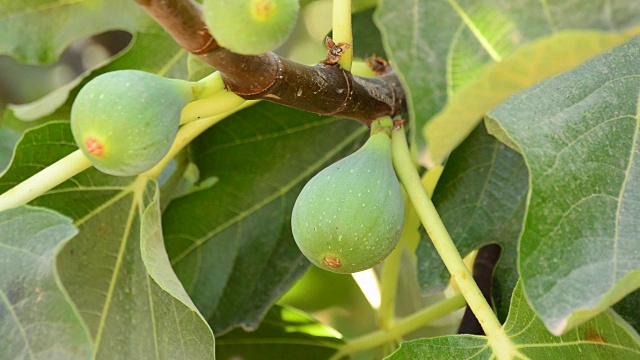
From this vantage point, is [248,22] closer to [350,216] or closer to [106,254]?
[350,216]

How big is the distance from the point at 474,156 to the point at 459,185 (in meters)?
0.04

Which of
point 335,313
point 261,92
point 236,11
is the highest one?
point 236,11

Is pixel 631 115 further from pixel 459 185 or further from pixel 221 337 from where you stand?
pixel 221 337

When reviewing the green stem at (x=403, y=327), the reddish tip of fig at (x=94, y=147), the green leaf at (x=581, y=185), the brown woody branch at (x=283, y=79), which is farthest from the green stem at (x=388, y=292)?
the reddish tip of fig at (x=94, y=147)

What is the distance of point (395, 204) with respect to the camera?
0.76m

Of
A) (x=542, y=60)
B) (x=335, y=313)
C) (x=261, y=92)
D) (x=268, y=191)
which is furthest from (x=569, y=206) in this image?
(x=335, y=313)

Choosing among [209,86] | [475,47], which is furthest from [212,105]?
[475,47]

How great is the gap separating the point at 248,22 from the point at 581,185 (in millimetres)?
318

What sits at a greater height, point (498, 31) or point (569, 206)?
point (498, 31)

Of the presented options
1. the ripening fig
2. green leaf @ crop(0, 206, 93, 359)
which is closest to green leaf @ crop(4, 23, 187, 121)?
green leaf @ crop(0, 206, 93, 359)

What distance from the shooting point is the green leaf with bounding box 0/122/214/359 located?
0.98 meters

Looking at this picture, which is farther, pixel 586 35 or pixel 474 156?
pixel 474 156

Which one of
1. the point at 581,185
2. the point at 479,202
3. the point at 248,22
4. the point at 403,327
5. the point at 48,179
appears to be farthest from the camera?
the point at 403,327

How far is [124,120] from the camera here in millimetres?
655
